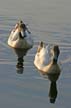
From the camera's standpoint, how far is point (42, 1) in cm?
3041

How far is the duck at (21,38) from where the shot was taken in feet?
75.8

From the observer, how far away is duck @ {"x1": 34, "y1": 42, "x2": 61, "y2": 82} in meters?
19.0

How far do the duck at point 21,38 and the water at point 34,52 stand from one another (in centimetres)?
26

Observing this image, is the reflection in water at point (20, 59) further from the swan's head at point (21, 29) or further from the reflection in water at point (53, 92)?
the reflection in water at point (53, 92)

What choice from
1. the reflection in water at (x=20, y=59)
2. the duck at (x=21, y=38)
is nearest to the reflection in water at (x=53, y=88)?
the reflection in water at (x=20, y=59)

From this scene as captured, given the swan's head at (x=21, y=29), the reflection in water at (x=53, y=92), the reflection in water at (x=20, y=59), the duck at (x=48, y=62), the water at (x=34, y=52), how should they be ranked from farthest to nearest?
the swan's head at (x=21, y=29) < the reflection in water at (x=20, y=59) < the duck at (x=48, y=62) < the reflection in water at (x=53, y=92) < the water at (x=34, y=52)

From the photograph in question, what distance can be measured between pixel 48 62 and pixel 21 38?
4272 millimetres

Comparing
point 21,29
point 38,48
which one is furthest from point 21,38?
point 38,48

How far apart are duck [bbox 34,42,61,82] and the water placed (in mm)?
244

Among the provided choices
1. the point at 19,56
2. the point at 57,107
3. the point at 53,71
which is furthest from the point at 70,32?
the point at 57,107

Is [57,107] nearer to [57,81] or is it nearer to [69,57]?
[57,81]

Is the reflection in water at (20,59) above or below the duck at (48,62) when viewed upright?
below

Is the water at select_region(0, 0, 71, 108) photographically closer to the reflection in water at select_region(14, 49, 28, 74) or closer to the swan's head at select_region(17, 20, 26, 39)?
the reflection in water at select_region(14, 49, 28, 74)

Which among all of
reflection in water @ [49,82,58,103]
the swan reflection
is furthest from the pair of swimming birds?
reflection in water @ [49,82,58,103]
